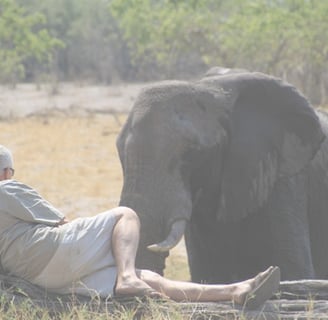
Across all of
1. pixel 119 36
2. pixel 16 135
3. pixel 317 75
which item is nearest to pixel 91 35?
pixel 119 36

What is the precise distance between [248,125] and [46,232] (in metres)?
2.44

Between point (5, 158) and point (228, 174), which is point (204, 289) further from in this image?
point (228, 174)

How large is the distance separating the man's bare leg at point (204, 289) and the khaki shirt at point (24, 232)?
0.54m

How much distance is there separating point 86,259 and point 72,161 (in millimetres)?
13950

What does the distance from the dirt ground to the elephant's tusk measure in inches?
163

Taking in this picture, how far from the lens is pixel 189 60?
120ft

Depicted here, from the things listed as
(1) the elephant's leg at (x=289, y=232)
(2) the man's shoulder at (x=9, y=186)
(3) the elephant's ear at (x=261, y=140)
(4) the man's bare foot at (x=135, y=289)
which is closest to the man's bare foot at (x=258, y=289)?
(4) the man's bare foot at (x=135, y=289)

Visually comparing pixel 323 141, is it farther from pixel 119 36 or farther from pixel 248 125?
pixel 119 36

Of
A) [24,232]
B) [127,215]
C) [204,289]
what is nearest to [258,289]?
[204,289]

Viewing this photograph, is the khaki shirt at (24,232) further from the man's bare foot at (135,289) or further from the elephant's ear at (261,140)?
the elephant's ear at (261,140)

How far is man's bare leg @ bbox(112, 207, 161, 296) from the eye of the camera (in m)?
6.22

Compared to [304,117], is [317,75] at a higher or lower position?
lower

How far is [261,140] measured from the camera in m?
8.45

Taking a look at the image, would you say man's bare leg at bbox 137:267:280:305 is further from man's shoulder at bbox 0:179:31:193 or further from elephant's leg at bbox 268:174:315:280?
elephant's leg at bbox 268:174:315:280
